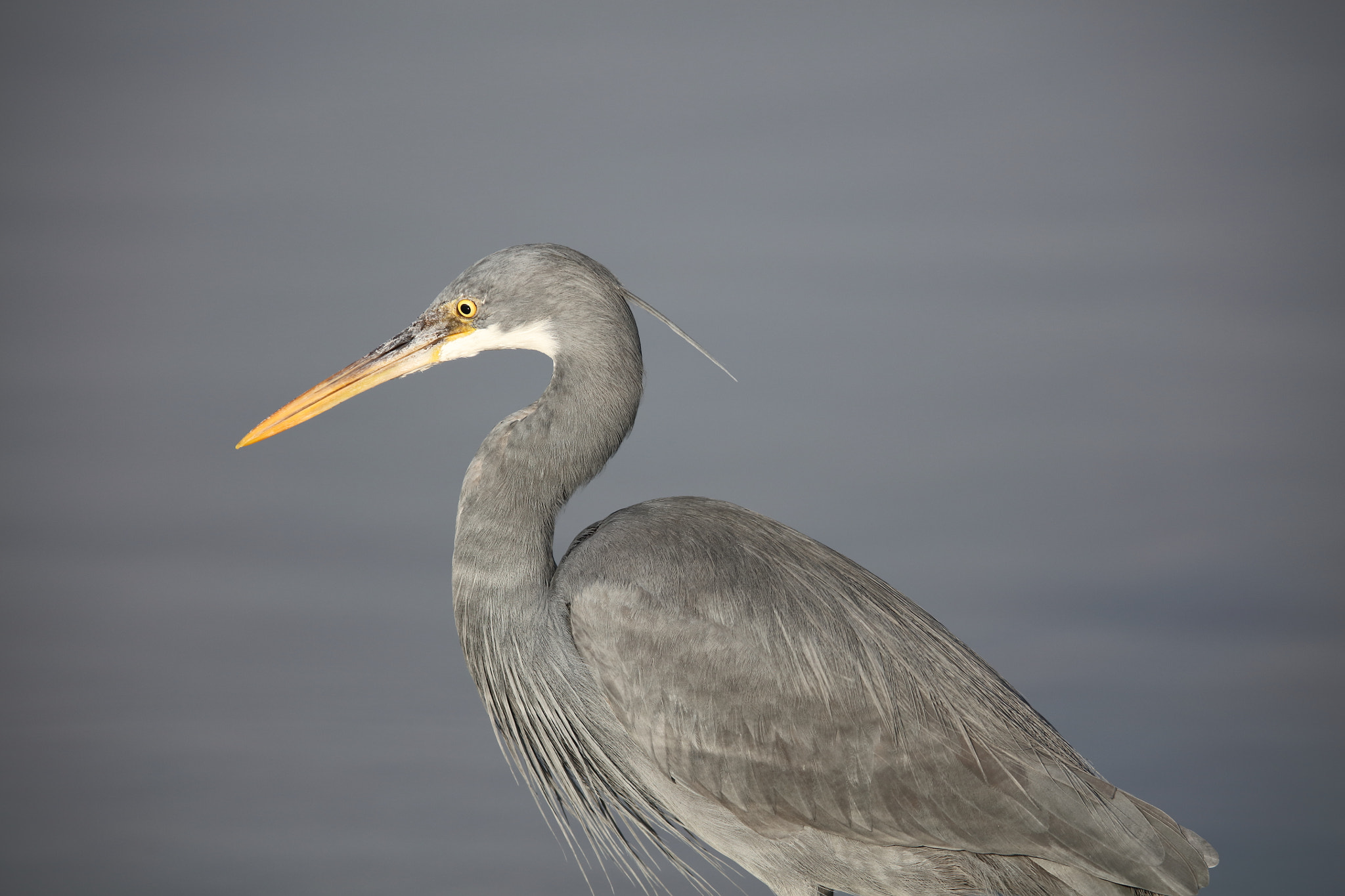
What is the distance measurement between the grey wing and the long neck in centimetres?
14

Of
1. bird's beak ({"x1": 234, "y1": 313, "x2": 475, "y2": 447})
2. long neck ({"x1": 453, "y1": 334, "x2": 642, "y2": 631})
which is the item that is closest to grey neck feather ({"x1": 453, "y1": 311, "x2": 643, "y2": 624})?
long neck ({"x1": 453, "y1": 334, "x2": 642, "y2": 631})

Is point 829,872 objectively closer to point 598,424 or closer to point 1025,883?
point 1025,883

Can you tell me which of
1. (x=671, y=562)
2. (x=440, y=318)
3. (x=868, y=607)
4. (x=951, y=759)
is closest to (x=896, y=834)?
(x=951, y=759)

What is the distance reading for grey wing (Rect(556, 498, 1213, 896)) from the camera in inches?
141

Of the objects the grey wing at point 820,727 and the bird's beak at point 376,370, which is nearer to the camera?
the grey wing at point 820,727

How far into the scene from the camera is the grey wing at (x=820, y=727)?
3594 mm

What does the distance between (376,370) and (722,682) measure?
51.8 inches

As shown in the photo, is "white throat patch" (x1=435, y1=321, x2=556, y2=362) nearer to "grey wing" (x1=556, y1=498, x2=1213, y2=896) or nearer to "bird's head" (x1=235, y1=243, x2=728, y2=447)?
"bird's head" (x1=235, y1=243, x2=728, y2=447)

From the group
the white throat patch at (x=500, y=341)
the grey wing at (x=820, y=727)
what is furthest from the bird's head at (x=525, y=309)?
the grey wing at (x=820, y=727)

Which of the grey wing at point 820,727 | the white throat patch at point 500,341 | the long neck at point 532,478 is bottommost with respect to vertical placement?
the grey wing at point 820,727

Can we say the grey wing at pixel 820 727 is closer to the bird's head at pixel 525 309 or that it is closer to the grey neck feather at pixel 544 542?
the grey neck feather at pixel 544 542

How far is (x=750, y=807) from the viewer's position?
3709mm

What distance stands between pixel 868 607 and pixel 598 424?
90cm

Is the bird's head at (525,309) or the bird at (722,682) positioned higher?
the bird's head at (525,309)
